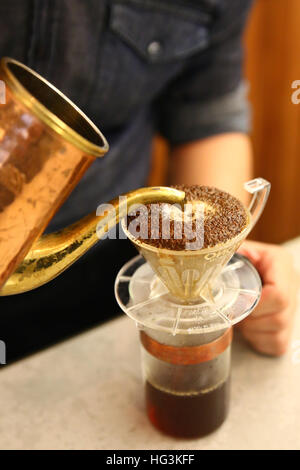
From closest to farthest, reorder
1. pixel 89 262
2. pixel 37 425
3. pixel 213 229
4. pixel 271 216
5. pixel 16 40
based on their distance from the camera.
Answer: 1. pixel 213 229
2. pixel 37 425
3. pixel 16 40
4. pixel 89 262
5. pixel 271 216

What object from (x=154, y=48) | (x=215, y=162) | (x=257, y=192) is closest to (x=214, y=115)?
(x=215, y=162)

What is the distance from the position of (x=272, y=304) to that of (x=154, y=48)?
0.48 m

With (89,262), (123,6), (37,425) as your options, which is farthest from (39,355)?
(123,6)

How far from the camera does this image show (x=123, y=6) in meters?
0.83

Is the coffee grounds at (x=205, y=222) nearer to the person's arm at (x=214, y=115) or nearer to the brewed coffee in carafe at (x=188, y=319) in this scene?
the brewed coffee in carafe at (x=188, y=319)

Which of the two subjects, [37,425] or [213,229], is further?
[37,425]

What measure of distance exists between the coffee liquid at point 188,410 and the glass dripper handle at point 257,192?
0.60 ft

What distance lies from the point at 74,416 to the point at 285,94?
1.41 meters

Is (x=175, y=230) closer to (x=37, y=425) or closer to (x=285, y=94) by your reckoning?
→ (x=37, y=425)

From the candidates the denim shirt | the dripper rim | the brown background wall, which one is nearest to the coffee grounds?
the dripper rim

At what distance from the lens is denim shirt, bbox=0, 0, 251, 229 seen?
0.77m

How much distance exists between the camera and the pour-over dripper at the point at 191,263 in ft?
1.56

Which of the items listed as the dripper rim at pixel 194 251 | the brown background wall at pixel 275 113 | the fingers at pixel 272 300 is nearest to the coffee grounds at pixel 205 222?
the dripper rim at pixel 194 251

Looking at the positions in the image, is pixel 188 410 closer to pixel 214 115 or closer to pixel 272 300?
pixel 272 300
